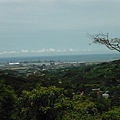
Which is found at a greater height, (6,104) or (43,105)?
(43,105)

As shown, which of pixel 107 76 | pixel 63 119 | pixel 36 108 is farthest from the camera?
pixel 107 76

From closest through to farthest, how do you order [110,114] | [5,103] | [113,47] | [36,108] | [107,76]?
1. [113,47]
2. [36,108]
3. [5,103]
4. [110,114]
5. [107,76]

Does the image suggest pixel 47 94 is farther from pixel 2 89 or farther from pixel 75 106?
pixel 2 89

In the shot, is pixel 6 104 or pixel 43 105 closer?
pixel 43 105

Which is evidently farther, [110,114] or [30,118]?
[110,114]

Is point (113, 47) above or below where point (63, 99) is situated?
above

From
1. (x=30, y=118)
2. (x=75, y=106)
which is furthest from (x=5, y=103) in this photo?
(x=75, y=106)

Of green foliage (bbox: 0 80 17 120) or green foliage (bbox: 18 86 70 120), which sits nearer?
green foliage (bbox: 18 86 70 120)

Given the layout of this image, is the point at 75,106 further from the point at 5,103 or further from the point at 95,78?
the point at 95,78

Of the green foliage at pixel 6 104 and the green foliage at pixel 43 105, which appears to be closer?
the green foliage at pixel 43 105
